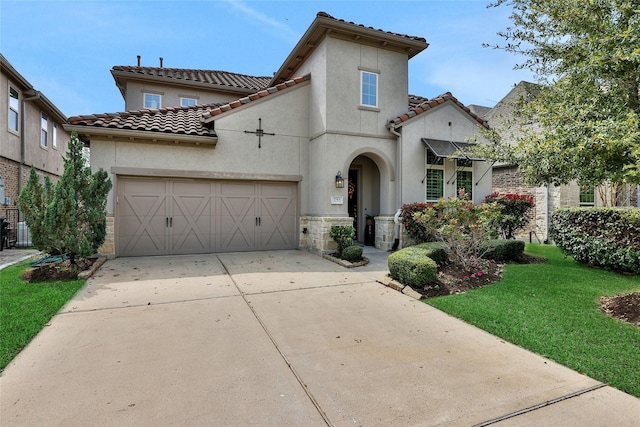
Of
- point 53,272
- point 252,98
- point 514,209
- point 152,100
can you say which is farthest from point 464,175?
point 152,100

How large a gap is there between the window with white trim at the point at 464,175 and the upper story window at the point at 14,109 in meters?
17.5

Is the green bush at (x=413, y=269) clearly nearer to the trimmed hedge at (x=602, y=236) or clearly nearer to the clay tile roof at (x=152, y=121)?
the trimmed hedge at (x=602, y=236)

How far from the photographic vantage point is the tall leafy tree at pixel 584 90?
4176 mm

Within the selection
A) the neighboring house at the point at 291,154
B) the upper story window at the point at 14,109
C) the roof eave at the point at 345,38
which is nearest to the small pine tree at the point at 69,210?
the neighboring house at the point at 291,154

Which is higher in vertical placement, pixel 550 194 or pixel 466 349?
pixel 550 194

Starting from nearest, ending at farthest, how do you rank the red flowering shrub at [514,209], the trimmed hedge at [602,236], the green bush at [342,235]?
the trimmed hedge at [602,236], the green bush at [342,235], the red flowering shrub at [514,209]

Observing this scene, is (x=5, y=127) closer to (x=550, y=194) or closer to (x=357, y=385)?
(x=357, y=385)

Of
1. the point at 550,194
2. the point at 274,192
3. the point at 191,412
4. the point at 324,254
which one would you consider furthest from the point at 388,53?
the point at 191,412

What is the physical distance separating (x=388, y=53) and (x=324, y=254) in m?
7.11

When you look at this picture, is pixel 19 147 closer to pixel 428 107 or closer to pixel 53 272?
pixel 53 272

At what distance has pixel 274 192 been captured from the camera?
11.1 m

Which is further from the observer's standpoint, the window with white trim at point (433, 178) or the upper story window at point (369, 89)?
the window with white trim at point (433, 178)

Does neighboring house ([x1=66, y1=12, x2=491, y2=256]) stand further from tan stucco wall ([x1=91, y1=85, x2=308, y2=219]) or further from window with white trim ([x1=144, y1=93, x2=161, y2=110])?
window with white trim ([x1=144, y1=93, x2=161, y2=110])

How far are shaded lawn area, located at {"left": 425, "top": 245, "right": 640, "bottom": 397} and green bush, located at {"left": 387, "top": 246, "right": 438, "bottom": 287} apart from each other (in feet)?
1.71
